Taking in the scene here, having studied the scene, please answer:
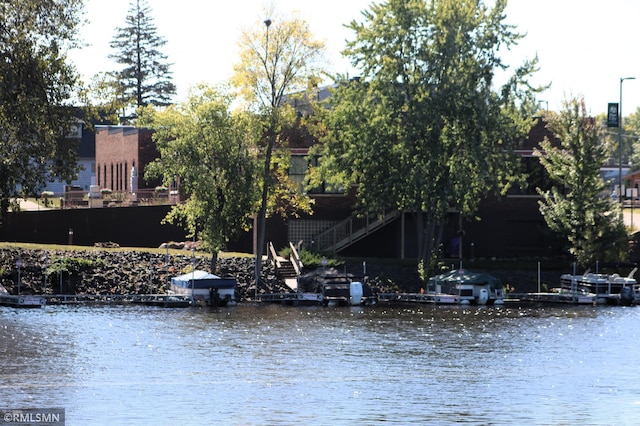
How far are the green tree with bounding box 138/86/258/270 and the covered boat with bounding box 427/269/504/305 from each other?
45.0 feet

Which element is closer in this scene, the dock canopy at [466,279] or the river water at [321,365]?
the river water at [321,365]

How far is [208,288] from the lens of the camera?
83125mm

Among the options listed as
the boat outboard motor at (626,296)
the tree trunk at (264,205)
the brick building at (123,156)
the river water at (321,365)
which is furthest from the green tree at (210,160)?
the boat outboard motor at (626,296)

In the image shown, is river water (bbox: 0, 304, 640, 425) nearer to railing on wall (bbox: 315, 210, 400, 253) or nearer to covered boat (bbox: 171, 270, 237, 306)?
covered boat (bbox: 171, 270, 237, 306)

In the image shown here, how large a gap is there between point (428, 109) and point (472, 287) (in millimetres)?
11758

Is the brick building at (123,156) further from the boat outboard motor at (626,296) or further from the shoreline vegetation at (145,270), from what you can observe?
the boat outboard motor at (626,296)

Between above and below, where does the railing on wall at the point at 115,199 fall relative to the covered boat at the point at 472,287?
above

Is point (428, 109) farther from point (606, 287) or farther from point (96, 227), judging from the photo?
point (96, 227)

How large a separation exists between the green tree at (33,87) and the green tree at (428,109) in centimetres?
1847

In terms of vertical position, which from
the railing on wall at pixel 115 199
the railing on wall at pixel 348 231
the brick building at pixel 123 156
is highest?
the brick building at pixel 123 156

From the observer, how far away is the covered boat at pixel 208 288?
83062 mm

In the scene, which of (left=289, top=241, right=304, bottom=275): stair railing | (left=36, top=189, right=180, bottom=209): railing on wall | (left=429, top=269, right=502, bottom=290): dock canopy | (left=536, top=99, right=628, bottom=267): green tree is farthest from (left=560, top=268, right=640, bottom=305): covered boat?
(left=36, top=189, right=180, bottom=209): railing on wall

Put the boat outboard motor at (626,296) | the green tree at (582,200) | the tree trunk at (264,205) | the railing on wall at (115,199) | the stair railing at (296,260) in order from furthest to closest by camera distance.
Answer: the railing on wall at (115,199) < the green tree at (582,200) < the stair railing at (296,260) < the boat outboard motor at (626,296) < the tree trunk at (264,205)

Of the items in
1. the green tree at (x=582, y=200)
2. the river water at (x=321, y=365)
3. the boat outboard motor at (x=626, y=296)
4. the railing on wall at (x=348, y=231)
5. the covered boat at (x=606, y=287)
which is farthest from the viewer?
the railing on wall at (x=348, y=231)
